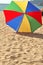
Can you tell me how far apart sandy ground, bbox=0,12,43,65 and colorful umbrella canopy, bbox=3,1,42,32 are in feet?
1.41

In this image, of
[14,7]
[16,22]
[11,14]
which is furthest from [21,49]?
[14,7]

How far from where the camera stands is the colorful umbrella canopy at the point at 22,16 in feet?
28.5

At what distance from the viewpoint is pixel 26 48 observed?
6684mm

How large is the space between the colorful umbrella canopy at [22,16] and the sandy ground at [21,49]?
430 millimetres

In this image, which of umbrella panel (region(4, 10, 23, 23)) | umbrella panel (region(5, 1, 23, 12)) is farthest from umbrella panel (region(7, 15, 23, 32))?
umbrella panel (region(5, 1, 23, 12))

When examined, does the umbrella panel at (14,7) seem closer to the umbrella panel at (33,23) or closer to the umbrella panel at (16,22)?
the umbrella panel at (16,22)

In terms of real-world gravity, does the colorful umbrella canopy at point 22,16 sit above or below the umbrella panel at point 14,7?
below

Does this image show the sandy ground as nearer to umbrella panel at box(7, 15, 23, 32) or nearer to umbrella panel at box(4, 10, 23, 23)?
umbrella panel at box(7, 15, 23, 32)

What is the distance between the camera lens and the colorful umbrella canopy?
8688 mm

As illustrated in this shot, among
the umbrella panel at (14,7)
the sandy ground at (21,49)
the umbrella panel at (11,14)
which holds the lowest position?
the sandy ground at (21,49)

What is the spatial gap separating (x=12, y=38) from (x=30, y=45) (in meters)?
1.23

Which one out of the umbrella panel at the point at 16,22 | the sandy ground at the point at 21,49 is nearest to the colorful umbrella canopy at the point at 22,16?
the umbrella panel at the point at 16,22

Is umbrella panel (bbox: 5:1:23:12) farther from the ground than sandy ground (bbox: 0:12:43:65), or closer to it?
farther from the ground

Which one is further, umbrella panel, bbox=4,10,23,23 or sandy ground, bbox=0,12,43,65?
umbrella panel, bbox=4,10,23,23
